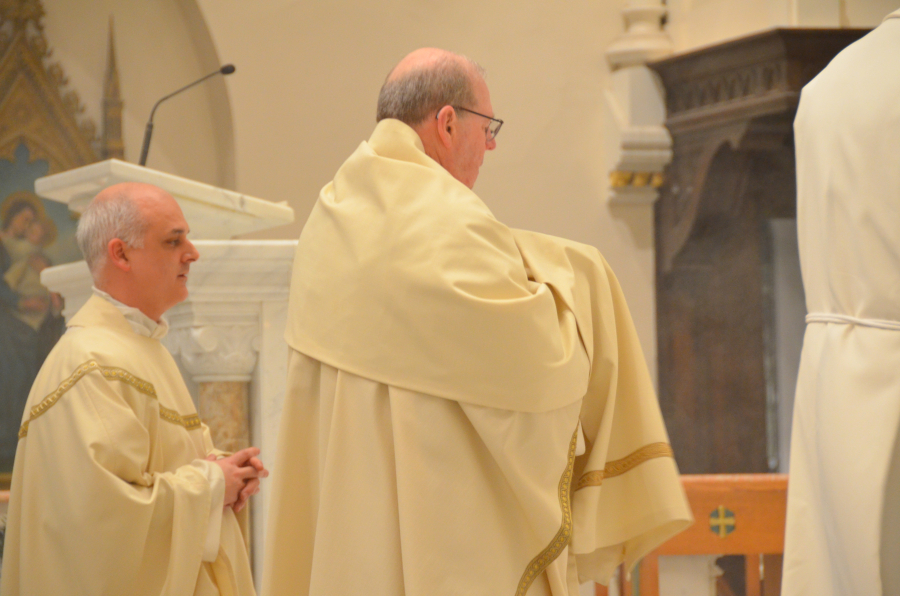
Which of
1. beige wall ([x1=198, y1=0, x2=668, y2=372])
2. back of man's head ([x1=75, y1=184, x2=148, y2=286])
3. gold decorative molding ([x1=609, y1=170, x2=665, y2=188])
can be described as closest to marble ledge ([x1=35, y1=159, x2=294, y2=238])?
back of man's head ([x1=75, y1=184, x2=148, y2=286])

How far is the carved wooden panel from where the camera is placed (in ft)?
18.2

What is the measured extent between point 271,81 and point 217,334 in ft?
10.6

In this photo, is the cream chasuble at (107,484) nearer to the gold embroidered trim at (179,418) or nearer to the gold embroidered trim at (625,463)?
the gold embroidered trim at (179,418)

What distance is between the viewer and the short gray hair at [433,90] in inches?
73.3

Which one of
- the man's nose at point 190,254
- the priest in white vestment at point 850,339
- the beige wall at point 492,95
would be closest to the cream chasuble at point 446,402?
the priest in white vestment at point 850,339

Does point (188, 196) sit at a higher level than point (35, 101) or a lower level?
lower

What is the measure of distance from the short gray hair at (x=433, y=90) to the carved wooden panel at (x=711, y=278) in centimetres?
383

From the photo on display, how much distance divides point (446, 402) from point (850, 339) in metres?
0.99

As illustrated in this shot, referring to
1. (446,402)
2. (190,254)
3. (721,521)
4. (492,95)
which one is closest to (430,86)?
(446,402)

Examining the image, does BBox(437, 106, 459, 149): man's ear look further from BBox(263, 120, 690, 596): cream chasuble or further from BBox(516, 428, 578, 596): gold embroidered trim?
BBox(516, 428, 578, 596): gold embroidered trim

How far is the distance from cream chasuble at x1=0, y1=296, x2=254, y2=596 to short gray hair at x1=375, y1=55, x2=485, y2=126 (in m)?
0.87

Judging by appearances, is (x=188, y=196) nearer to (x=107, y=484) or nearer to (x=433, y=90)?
(x=107, y=484)

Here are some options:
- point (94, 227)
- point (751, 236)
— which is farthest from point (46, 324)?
point (751, 236)

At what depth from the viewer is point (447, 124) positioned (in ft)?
6.11
